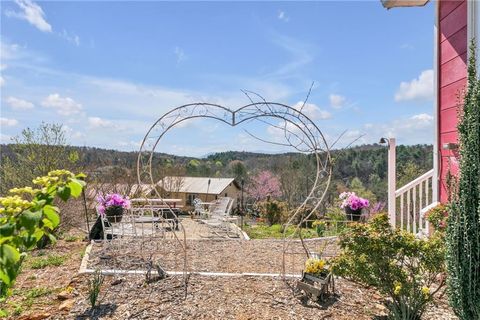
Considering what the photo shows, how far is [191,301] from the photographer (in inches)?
126

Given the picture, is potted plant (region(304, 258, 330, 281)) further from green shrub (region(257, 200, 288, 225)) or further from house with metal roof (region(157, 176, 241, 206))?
house with metal roof (region(157, 176, 241, 206))

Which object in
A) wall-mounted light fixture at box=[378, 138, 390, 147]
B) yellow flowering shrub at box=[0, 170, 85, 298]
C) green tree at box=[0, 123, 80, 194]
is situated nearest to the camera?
yellow flowering shrub at box=[0, 170, 85, 298]

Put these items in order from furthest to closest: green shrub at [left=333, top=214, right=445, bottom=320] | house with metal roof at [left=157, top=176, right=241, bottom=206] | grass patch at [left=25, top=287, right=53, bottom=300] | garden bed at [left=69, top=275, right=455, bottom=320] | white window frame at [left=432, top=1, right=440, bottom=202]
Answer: house with metal roof at [left=157, top=176, right=241, bottom=206], white window frame at [left=432, top=1, right=440, bottom=202], grass patch at [left=25, top=287, right=53, bottom=300], garden bed at [left=69, top=275, right=455, bottom=320], green shrub at [left=333, top=214, right=445, bottom=320]

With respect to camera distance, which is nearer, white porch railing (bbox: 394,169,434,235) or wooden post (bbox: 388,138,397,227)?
white porch railing (bbox: 394,169,434,235)

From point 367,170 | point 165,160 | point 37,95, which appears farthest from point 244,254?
point 367,170

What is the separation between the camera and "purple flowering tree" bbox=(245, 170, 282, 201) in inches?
713

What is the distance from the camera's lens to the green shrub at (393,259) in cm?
258

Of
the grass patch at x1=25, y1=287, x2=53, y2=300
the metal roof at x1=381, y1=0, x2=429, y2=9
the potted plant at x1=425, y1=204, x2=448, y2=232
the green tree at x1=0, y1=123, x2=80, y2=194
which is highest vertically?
the metal roof at x1=381, y1=0, x2=429, y2=9

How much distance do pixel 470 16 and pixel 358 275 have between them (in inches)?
111

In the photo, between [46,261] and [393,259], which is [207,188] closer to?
[46,261]

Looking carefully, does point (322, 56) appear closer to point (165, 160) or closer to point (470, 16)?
point (470, 16)

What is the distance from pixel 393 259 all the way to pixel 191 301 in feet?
A: 6.08

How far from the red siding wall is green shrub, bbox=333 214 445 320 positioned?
147cm

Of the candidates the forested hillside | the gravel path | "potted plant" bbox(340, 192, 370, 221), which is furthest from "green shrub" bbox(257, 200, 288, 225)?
the gravel path
